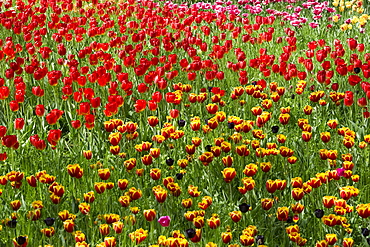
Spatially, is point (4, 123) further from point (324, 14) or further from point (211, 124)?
point (324, 14)

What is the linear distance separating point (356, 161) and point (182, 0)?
716cm

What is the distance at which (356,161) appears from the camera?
3.21 meters

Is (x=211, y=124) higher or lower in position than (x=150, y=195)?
higher

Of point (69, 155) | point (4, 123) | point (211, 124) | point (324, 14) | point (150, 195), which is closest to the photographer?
point (150, 195)

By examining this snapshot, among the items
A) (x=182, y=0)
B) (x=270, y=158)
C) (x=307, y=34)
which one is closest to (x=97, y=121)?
(x=270, y=158)

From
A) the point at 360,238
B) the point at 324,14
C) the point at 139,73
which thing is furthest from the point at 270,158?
the point at 324,14

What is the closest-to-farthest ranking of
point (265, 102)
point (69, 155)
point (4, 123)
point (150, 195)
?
point (150, 195)
point (69, 155)
point (265, 102)
point (4, 123)

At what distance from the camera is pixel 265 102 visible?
364 centimetres

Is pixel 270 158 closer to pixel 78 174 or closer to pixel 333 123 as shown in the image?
pixel 333 123

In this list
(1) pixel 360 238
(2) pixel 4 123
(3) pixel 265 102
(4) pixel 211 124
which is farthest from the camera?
(2) pixel 4 123

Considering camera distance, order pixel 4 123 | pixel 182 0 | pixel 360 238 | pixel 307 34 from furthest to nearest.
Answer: pixel 182 0, pixel 307 34, pixel 4 123, pixel 360 238

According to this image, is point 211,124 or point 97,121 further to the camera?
point 97,121

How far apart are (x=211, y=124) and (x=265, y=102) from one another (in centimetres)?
63

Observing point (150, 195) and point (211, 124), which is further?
point (211, 124)
